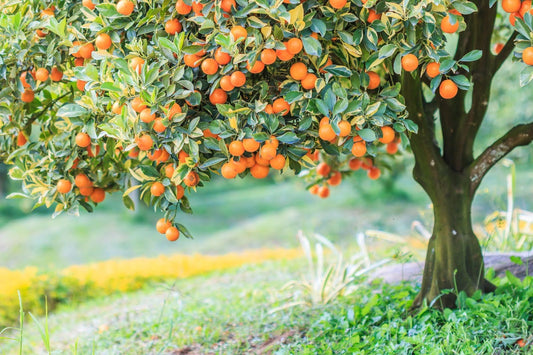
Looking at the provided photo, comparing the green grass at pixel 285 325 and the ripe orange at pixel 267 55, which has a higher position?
the ripe orange at pixel 267 55

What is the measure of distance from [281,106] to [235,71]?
0.22m

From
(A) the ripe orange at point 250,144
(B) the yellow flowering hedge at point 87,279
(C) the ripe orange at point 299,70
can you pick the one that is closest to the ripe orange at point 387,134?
(C) the ripe orange at point 299,70

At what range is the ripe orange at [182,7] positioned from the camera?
1918 mm

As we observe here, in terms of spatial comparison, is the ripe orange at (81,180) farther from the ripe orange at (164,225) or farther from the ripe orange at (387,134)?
the ripe orange at (387,134)

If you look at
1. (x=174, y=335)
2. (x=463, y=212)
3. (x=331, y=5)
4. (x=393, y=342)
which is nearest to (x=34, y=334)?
(x=174, y=335)

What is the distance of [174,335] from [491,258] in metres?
2.30

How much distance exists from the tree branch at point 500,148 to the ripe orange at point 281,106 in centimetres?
135

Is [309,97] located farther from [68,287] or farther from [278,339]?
[68,287]

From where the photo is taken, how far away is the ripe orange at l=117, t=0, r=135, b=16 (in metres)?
1.98

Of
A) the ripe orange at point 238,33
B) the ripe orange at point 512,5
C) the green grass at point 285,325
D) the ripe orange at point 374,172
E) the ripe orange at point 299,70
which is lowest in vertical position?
the green grass at point 285,325

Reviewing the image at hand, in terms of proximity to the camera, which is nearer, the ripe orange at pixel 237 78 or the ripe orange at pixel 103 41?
the ripe orange at pixel 237 78

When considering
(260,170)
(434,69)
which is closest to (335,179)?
(260,170)

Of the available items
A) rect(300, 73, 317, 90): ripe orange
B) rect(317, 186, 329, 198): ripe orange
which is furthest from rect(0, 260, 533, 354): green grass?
rect(300, 73, 317, 90): ripe orange

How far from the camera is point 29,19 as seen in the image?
7.63 feet
